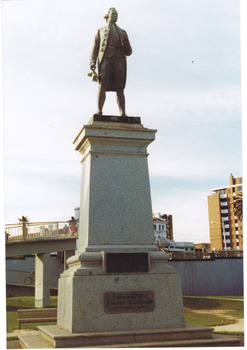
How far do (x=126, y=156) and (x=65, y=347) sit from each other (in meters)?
3.82

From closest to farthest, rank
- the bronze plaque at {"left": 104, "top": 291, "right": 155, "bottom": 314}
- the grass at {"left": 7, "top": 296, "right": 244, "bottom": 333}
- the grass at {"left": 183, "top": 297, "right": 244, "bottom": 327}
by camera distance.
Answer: the bronze plaque at {"left": 104, "top": 291, "right": 155, "bottom": 314} < the grass at {"left": 7, "top": 296, "right": 244, "bottom": 333} < the grass at {"left": 183, "top": 297, "right": 244, "bottom": 327}

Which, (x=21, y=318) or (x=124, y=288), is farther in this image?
(x=21, y=318)

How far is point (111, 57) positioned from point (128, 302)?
17.2 feet

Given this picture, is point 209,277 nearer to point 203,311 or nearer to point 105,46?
point 203,311

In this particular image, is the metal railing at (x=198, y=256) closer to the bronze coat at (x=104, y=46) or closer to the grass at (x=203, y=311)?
the grass at (x=203, y=311)

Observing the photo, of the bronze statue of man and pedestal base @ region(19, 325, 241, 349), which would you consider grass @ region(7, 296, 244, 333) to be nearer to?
pedestal base @ region(19, 325, 241, 349)

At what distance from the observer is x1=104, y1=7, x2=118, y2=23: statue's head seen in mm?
A: 9836

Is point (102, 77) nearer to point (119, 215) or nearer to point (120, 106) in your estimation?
point (120, 106)

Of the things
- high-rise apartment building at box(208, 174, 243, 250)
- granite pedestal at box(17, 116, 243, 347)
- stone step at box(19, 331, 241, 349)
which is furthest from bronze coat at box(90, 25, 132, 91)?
high-rise apartment building at box(208, 174, 243, 250)

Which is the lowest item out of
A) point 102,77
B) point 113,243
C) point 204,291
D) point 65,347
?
point 204,291

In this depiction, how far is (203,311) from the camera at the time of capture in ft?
72.5

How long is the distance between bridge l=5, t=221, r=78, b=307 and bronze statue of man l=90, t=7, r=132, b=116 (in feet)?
58.8

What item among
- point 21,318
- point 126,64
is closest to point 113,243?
point 126,64

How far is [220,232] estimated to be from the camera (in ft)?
425
